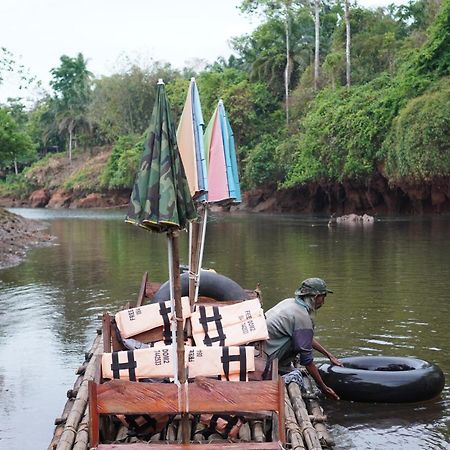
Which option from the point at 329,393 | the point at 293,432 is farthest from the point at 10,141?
the point at 293,432

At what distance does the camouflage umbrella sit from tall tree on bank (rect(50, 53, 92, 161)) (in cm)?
7366

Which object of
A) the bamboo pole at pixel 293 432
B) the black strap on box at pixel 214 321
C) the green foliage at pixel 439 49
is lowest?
the bamboo pole at pixel 293 432

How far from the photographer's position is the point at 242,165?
2180 inches

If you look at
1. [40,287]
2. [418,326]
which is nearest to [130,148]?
[40,287]

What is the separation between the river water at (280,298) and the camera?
8289 millimetres

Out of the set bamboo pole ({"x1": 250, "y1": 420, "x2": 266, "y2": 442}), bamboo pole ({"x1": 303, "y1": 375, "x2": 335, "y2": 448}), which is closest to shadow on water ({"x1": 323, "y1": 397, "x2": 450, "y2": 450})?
bamboo pole ({"x1": 303, "y1": 375, "x2": 335, "y2": 448})

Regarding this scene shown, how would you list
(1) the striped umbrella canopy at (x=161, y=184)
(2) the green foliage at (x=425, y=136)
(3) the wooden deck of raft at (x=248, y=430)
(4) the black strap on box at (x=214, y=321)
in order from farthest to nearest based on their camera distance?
(2) the green foliage at (x=425, y=136), (4) the black strap on box at (x=214, y=321), (3) the wooden deck of raft at (x=248, y=430), (1) the striped umbrella canopy at (x=161, y=184)

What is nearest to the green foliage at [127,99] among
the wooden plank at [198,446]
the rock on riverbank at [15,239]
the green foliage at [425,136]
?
the green foliage at [425,136]

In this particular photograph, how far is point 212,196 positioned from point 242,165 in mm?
46534

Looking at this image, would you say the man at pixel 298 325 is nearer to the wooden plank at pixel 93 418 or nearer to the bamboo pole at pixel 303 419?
the bamboo pole at pixel 303 419

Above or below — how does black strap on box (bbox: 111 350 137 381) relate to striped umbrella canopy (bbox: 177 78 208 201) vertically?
below

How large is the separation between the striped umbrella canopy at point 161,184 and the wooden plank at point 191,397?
1.22 meters

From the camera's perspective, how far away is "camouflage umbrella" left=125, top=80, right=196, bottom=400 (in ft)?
18.0

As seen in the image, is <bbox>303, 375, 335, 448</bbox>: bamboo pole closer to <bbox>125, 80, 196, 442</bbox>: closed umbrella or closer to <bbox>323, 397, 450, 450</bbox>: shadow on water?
<bbox>323, 397, 450, 450</bbox>: shadow on water
